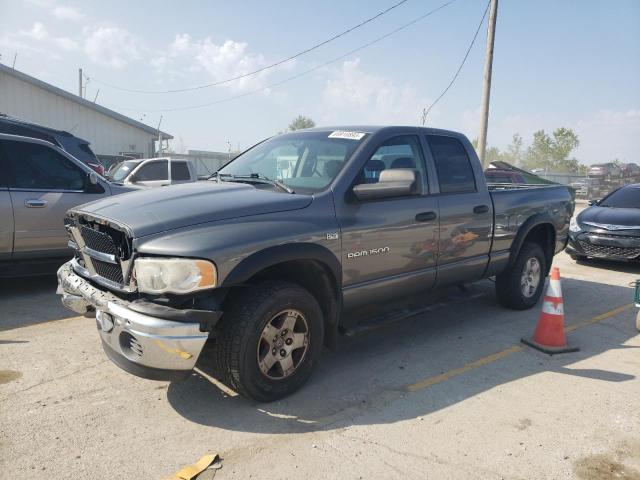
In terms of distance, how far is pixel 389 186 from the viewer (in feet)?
11.7

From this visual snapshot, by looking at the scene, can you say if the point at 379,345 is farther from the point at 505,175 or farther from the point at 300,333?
the point at 505,175

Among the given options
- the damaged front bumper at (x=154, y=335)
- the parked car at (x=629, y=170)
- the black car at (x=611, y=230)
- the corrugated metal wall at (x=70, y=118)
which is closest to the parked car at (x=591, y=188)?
the parked car at (x=629, y=170)

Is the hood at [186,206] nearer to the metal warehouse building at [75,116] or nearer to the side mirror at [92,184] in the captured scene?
the side mirror at [92,184]

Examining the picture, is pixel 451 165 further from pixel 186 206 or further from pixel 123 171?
pixel 123 171

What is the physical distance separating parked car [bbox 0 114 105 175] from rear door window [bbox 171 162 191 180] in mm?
1985

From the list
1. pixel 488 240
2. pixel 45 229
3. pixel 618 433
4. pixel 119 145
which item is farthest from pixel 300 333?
pixel 119 145

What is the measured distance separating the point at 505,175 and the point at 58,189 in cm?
1462

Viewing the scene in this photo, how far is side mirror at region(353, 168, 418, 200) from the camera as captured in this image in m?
3.56

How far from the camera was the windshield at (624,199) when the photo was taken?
9.07 meters

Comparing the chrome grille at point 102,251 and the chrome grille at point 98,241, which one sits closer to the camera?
the chrome grille at point 102,251

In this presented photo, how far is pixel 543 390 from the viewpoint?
3672 millimetres

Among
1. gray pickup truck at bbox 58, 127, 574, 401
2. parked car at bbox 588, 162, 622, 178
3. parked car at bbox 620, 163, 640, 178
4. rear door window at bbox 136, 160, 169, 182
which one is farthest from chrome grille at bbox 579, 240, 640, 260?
parked car at bbox 620, 163, 640, 178

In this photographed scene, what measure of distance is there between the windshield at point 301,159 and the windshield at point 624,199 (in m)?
7.44

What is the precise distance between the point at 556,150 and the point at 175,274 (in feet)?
205
